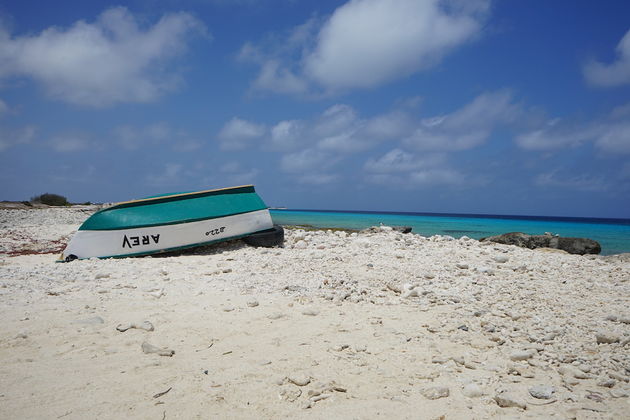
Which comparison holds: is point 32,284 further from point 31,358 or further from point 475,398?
point 475,398

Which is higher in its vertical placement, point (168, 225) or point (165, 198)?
point (165, 198)

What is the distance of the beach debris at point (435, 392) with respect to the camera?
297 centimetres

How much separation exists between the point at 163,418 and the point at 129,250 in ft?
22.8

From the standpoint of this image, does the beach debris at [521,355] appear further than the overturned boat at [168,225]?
No

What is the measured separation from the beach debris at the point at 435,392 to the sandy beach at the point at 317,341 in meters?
0.02

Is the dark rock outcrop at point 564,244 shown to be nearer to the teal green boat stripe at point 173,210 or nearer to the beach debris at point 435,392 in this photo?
the teal green boat stripe at point 173,210

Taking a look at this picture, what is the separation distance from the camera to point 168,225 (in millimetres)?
9070

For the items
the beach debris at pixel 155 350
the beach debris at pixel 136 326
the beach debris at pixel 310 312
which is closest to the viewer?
the beach debris at pixel 155 350

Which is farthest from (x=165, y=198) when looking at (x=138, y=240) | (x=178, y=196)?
(x=138, y=240)

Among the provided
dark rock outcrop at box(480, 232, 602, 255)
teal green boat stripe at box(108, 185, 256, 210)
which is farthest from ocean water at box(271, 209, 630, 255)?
teal green boat stripe at box(108, 185, 256, 210)

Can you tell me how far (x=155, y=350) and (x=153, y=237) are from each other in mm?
5717

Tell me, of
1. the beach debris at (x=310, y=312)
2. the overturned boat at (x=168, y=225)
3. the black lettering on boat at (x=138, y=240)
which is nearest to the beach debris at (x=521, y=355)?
the beach debris at (x=310, y=312)

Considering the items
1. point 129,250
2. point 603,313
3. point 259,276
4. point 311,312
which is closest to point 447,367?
point 311,312

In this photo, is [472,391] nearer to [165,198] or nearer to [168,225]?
[168,225]
